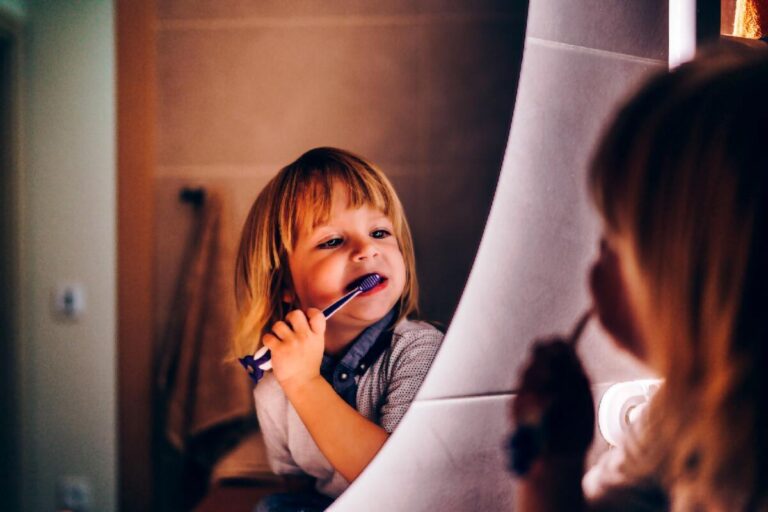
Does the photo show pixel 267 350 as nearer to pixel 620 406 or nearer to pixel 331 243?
pixel 331 243

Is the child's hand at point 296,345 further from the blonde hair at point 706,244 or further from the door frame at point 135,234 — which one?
the blonde hair at point 706,244

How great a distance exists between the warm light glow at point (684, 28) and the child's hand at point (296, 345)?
1.55 feet

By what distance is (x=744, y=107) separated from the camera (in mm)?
387

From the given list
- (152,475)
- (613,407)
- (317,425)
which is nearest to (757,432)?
(613,407)

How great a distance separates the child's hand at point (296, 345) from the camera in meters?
0.48

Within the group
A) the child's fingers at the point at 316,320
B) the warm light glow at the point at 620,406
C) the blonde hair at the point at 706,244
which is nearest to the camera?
Answer: the blonde hair at the point at 706,244

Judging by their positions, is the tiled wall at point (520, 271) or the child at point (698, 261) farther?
the tiled wall at point (520, 271)

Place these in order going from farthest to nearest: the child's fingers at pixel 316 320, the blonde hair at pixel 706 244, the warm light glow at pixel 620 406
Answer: the warm light glow at pixel 620 406, the child's fingers at pixel 316 320, the blonde hair at pixel 706 244

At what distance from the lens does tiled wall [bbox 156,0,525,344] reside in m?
0.45

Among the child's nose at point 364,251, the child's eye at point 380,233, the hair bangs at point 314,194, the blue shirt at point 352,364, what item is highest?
the hair bangs at point 314,194

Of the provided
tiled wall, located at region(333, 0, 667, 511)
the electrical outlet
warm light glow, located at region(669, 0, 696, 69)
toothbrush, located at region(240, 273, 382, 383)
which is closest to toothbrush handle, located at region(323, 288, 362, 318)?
toothbrush, located at region(240, 273, 382, 383)

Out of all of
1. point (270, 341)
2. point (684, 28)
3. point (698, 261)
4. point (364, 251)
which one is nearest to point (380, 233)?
point (364, 251)

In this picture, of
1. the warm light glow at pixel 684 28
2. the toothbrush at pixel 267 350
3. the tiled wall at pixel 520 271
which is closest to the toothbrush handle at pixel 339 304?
the toothbrush at pixel 267 350

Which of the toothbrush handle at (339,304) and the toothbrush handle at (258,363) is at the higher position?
the toothbrush handle at (339,304)
